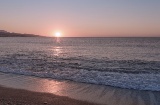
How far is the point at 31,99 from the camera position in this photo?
428 inches

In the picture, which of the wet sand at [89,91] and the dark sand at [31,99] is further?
the wet sand at [89,91]

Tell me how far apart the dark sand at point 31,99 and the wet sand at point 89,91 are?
2.11 ft

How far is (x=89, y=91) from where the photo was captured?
13.0 metres

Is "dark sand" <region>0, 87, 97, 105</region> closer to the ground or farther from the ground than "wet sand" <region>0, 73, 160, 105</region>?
farther from the ground

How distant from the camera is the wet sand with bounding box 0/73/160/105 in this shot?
440 inches

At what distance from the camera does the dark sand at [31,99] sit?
1020 centimetres

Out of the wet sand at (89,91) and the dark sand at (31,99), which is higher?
the dark sand at (31,99)

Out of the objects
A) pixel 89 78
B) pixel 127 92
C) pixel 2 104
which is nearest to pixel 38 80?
pixel 89 78

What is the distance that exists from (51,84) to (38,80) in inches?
62.7

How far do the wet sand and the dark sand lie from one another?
64 centimetres

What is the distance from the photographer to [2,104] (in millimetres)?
9375

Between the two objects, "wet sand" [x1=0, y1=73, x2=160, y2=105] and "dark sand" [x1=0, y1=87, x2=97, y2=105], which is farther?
"wet sand" [x1=0, y1=73, x2=160, y2=105]

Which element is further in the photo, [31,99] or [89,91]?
[89,91]

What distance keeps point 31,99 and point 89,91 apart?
10.6ft
